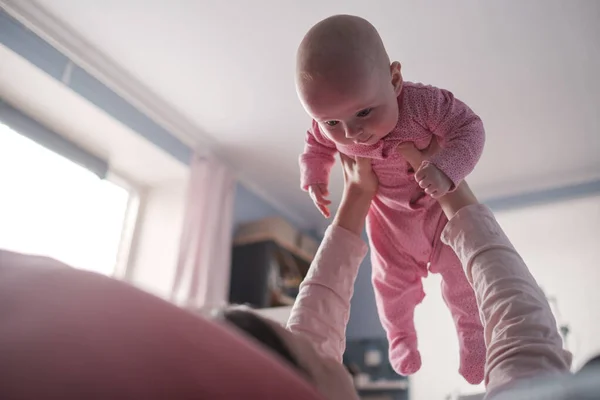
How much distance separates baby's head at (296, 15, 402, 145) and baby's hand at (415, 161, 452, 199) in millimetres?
137

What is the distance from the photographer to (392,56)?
202 cm

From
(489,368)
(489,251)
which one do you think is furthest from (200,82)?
(489,368)

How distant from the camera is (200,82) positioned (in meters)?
2.18

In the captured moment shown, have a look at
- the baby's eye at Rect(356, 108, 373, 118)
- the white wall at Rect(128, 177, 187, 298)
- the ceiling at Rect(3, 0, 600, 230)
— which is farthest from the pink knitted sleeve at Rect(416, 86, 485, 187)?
the white wall at Rect(128, 177, 187, 298)

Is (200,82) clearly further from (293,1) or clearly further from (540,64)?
(540,64)

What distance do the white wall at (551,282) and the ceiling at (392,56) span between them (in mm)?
311

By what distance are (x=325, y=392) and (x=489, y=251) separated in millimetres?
411

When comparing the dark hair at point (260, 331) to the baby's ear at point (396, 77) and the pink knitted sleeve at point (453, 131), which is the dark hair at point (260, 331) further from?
the baby's ear at point (396, 77)

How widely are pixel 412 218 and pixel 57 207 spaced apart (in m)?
1.82

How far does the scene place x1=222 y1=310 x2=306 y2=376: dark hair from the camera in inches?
13.8

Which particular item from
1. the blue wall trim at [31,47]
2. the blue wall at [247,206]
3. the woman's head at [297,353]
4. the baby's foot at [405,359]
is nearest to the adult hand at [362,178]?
the baby's foot at [405,359]

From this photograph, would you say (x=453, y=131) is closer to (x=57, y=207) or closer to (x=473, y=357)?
(x=473, y=357)

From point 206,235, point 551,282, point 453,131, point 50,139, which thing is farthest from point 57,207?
point 551,282

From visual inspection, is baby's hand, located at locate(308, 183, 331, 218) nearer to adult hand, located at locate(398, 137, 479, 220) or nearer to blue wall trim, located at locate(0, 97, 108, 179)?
adult hand, located at locate(398, 137, 479, 220)
